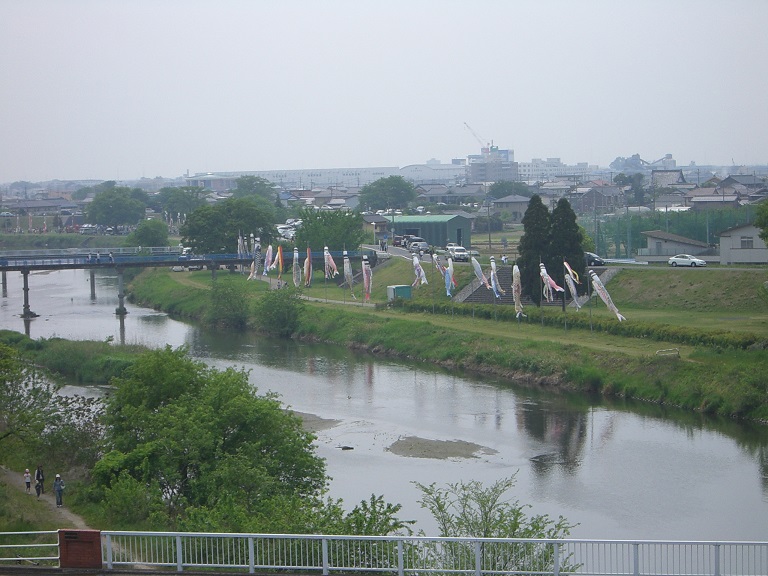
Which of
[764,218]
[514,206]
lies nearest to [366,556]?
[764,218]

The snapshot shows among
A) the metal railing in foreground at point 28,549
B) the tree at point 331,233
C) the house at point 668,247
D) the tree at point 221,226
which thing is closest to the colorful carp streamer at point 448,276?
the house at point 668,247

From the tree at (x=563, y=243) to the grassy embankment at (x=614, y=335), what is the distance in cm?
124

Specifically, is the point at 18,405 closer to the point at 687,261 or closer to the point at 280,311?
the point at 280,311

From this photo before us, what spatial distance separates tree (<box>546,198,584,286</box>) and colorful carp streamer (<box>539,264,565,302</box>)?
36cm

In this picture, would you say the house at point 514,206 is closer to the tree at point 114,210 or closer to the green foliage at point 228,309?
the tree at point 114,210

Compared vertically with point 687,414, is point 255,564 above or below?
above

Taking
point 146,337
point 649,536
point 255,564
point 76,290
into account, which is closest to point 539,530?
point 255,564

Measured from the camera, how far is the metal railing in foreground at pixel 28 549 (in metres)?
8.88

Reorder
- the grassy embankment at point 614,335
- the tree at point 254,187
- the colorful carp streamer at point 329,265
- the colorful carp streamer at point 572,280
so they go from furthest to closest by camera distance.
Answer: the tree at point 254,187 < the colorful carp streamer at point 329,265 < the colorful carp streamer at point 572,280 < the grassy embankment at point 614,335

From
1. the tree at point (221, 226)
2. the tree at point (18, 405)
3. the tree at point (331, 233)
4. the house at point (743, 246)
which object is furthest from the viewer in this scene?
the tree at point (221, 226)

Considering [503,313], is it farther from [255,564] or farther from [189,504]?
[255,564]

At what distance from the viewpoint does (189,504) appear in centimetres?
1243

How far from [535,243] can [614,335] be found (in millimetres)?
3873

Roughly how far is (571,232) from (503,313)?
2872mm
